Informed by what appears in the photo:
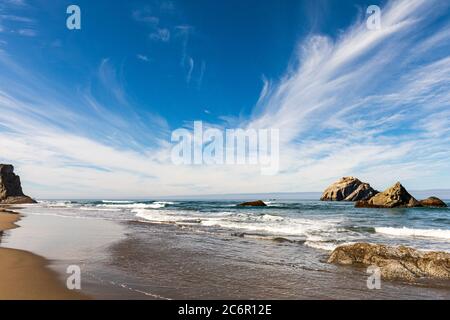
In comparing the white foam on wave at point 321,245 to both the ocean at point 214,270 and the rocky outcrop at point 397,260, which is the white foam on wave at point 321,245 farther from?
the rocky outcrop at point 397,260

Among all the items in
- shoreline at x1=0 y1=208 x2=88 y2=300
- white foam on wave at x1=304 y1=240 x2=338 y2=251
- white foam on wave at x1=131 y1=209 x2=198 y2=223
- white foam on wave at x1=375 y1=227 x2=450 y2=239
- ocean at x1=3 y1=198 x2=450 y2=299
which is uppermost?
shoreline at x1=0 y1=208 x2=88 y2=300

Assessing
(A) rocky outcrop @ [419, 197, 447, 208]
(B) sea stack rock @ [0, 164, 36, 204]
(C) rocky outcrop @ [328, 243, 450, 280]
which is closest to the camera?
(C) rocky outcrop @ [328, 243, 450, 280]

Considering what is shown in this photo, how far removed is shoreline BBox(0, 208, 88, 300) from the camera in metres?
6.19

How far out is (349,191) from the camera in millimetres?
90500

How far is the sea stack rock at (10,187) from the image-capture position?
8055 cm

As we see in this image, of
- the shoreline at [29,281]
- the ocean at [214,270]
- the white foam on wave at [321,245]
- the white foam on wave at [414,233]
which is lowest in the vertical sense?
the white foam on wave at [414,233]

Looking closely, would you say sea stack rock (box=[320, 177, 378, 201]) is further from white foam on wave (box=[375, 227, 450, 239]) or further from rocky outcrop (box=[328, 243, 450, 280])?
rocky outcrop (box=[328, 243, 450, 280])

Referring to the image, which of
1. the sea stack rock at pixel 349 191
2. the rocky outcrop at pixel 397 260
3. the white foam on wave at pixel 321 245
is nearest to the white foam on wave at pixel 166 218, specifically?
the white foam on wave at pixel 321 245

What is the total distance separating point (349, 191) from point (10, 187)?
100005 millimetres

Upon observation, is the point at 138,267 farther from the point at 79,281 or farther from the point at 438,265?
the point at 438,265

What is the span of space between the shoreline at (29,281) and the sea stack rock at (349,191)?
288 feet

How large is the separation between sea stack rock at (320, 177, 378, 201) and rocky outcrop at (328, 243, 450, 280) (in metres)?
81.2

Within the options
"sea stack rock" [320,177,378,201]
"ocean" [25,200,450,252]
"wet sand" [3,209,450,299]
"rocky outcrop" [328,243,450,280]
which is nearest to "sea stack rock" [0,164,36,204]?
"ocean" [25,200,450,252]
